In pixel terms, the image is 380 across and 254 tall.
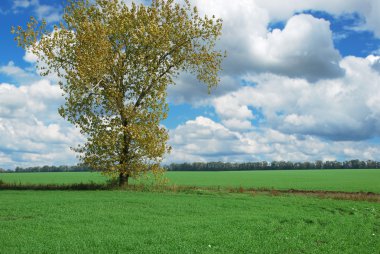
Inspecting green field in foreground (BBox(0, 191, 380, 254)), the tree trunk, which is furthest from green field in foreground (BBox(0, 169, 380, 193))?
green field in foreground (BBox(0, 191, 380, 254))

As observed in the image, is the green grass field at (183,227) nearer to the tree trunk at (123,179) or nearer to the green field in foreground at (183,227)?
the green field in foreground at (183,227)

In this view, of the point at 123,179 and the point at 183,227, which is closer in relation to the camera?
the point at 183,227

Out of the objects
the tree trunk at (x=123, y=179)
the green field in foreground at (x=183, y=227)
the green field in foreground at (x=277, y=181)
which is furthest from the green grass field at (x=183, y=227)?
the green field in foreground at (x=277, y=181)

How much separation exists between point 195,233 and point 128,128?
83.2 ft

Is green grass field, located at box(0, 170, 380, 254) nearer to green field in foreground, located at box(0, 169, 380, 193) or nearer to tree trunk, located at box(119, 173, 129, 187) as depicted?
tree trunk, located at box(119, 173, 129, 187)

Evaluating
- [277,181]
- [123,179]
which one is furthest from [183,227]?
[277,181]

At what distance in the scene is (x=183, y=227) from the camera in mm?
20953

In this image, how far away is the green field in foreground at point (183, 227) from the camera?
1706 cm

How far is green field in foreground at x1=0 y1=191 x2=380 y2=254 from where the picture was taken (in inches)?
672

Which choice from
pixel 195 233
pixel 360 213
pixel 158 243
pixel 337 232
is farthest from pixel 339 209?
pixel 158 243

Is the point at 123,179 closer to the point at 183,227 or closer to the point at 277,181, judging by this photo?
the point at 183,227

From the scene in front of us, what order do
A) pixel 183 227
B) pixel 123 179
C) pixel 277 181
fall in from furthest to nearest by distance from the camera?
pixel 277 181, pixel 123 179, pixel 183 227

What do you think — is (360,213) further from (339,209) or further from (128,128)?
(128,128)

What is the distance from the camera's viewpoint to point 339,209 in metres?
30.2
